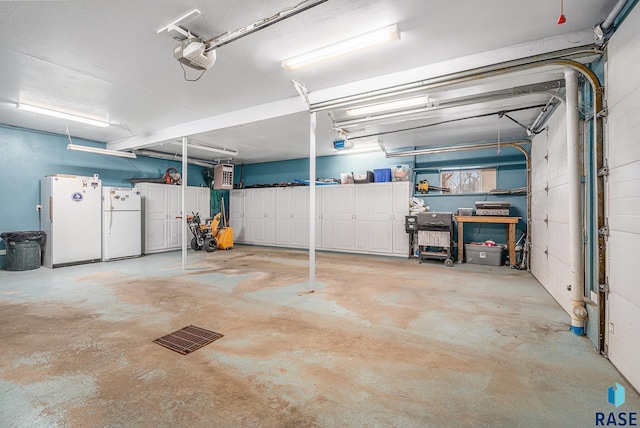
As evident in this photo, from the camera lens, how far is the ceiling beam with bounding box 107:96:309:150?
440 centimetres

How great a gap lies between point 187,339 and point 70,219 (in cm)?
534

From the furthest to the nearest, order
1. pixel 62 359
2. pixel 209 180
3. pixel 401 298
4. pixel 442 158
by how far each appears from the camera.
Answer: pixel 209 180 < pixel 442 158 < pixel 401 298 < pixel 62 359

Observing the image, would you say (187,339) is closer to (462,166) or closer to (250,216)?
(462,166)

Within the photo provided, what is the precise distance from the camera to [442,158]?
22.8 ft

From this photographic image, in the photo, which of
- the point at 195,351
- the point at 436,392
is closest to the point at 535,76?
the point at 436,392

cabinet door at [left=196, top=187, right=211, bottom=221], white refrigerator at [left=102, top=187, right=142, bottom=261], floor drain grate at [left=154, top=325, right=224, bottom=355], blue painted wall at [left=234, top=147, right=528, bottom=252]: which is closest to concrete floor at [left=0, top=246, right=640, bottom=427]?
floor drain grate at [left=154, top=325, right=224, bottom=355]

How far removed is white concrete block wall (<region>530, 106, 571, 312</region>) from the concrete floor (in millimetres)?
336

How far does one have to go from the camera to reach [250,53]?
311 centimetres

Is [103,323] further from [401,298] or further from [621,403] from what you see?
[621,403]

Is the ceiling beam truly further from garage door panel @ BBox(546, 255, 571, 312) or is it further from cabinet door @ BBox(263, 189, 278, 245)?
garage door panel @ BBox(546, 255, 571, 312)

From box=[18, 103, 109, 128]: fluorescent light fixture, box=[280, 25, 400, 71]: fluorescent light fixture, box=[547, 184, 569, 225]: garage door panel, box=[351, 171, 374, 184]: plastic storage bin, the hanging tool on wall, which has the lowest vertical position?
box=[547, 184, 569, 225]: garage door panel

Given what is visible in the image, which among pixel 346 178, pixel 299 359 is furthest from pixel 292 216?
pixel 299 359

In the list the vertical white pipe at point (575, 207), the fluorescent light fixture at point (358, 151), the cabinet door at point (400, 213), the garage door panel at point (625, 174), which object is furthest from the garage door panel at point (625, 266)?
the fluorescent light fixture at point (358, 151)

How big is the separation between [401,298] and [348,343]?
5.08 ft
